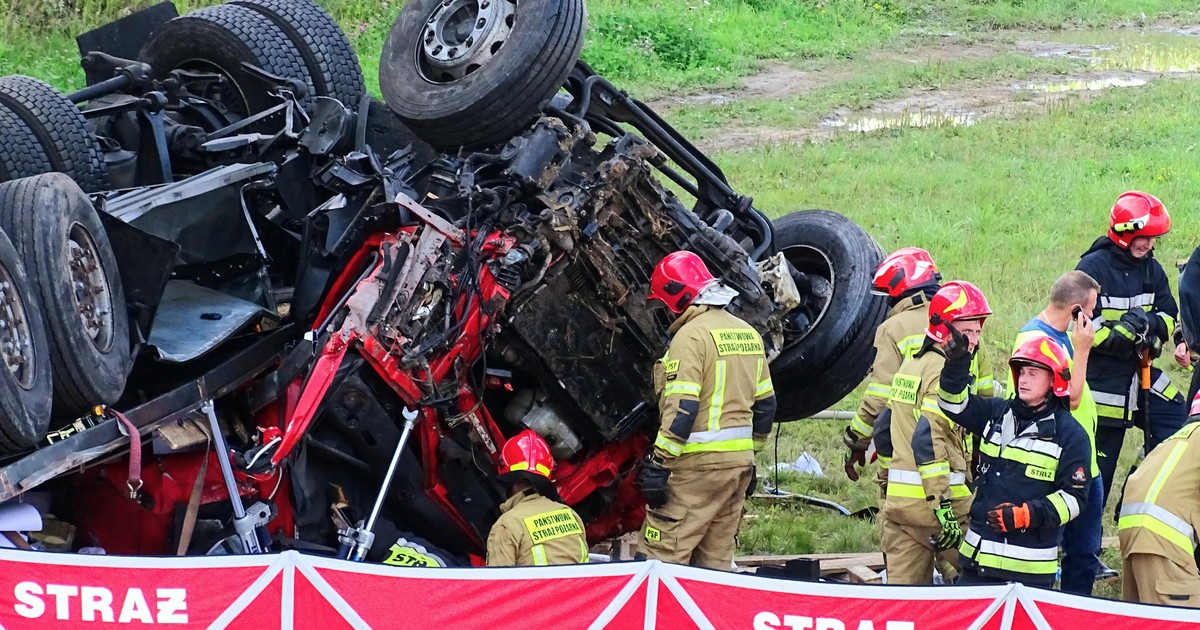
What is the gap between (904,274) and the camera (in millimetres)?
6273

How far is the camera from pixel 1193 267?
21.4ft

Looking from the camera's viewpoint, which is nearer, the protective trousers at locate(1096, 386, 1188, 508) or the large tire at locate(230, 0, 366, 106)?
the protective trousers at locate(1096, 386, 1188, 508)

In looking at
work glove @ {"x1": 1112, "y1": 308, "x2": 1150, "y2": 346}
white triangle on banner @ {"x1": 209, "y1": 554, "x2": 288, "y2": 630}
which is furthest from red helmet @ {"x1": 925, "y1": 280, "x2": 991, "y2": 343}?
white triangle on banner @ {"x1": 209, "y1": 554, "x2": 288, "y2": 630}

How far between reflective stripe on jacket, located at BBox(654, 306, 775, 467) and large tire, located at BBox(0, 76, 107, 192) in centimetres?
263

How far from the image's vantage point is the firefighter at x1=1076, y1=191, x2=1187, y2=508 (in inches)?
258

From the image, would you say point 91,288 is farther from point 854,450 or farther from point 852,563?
point 852,563

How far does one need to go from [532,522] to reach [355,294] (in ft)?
4.15

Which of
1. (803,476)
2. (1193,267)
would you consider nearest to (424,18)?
(803,476)

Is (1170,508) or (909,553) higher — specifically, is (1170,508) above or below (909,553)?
above

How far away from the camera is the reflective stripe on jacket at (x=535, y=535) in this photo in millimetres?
5078

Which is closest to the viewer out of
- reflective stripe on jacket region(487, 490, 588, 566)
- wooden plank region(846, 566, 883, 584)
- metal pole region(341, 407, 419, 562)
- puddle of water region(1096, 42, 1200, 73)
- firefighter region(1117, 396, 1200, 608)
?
firefighter region(1117, 396, 1200, 608)

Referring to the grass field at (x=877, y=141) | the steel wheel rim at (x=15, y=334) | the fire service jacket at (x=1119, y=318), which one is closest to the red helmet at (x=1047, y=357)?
the fire service jacket at (x=1119, y=318)

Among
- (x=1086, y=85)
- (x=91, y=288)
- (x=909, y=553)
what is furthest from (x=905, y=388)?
(x=1086, y=85)

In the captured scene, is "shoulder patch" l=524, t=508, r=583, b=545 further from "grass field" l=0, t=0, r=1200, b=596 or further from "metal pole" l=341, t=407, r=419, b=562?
"grass field" l=0, t=0, r=1200, b=596
